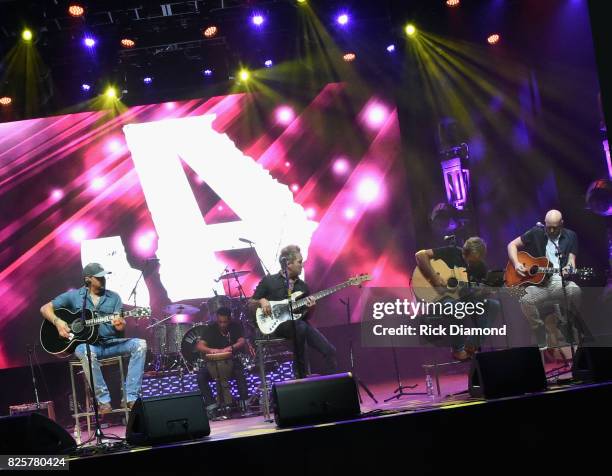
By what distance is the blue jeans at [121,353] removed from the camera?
729 centimetres

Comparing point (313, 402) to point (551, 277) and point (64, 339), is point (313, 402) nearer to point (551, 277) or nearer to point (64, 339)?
point (64, 339)

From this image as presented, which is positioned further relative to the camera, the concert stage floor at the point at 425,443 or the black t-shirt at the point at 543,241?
the black t-shirt at the point at 543,241

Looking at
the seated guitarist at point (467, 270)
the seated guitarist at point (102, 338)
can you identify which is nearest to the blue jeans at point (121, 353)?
the seated guitarist at point (102, 338)

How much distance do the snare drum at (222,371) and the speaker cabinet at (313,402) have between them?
3384 millimetres

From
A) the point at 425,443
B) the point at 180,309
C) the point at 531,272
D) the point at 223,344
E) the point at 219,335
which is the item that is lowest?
the point at 425,443

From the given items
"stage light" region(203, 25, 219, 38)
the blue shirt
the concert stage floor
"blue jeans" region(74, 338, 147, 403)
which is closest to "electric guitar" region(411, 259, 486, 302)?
the concert stage floor

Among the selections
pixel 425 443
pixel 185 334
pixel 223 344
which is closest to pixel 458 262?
pixel 223 344

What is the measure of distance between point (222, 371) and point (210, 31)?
422 centimetres

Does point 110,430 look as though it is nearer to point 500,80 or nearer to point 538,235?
point 538,235

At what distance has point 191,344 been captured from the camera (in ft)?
26.8

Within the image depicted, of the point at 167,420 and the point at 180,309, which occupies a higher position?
the point at 180,309

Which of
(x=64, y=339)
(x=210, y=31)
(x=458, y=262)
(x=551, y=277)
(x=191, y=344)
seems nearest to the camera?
(x=64, y=339)

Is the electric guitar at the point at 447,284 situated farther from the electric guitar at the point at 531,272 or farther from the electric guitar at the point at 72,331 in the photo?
the electric guitar at the point at 72,331

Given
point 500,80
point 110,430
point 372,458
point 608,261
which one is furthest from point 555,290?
point 110,430
